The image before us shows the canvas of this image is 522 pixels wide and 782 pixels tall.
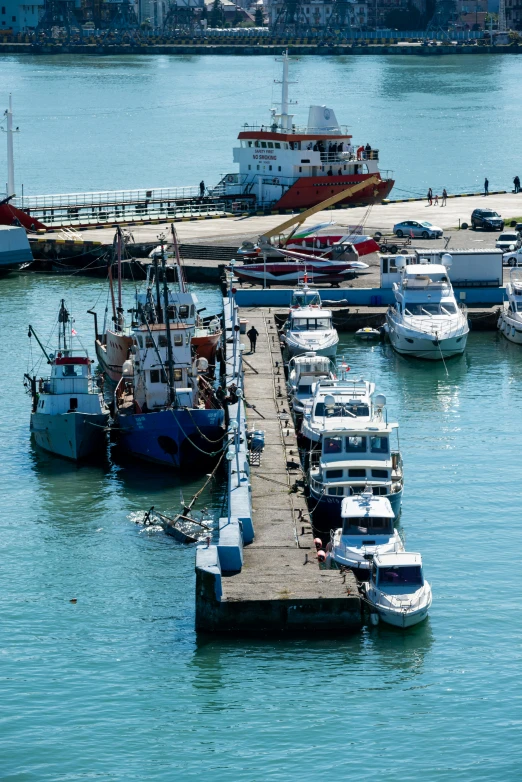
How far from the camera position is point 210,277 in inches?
2879

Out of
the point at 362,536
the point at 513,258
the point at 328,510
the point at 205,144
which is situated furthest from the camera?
the point at 205,144

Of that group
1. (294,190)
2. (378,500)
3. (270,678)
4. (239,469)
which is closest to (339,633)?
(270,678)

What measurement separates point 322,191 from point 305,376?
136 feet

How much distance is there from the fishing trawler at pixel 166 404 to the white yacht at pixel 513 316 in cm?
1792

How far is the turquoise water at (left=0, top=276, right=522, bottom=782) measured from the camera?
28.4 m

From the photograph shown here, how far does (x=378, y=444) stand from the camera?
40.2 metres

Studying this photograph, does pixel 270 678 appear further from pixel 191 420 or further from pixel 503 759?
pixel 191 420

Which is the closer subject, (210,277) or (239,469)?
(239,469)

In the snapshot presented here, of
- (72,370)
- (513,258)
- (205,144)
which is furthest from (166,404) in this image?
(205,144)

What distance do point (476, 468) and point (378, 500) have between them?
8965 millimetres

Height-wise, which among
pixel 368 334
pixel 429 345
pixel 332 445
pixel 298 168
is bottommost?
pixel 368 334

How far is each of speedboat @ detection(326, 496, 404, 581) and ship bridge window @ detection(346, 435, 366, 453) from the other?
134 inches

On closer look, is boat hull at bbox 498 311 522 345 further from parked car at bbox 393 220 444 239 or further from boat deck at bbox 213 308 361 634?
boat deck at bbox 213 308 361 634

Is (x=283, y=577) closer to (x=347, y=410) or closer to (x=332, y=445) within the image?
(x=332, y=445)
